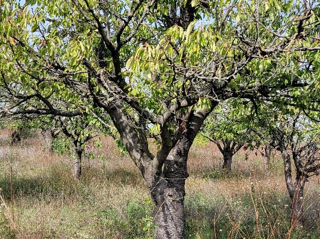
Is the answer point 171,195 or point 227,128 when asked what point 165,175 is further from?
point 227,128

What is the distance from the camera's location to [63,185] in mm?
8938

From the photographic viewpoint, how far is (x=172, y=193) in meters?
4.95

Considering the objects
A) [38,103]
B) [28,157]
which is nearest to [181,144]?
[38,103]

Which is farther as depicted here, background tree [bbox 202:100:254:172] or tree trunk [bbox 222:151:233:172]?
tree trunk [bbox 222:151:233:172]

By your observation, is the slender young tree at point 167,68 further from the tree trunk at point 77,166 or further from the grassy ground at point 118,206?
the tree trunk at point 77,166

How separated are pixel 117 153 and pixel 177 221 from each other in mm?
11849

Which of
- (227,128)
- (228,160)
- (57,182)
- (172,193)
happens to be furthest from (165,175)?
(228,160)

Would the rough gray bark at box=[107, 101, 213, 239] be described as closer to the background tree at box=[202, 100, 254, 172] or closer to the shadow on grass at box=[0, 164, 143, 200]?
the background tree at box=[202, 100, 254, 172]

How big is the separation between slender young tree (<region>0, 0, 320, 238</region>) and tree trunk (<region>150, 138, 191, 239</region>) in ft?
0.05

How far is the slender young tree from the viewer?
347 centimetres

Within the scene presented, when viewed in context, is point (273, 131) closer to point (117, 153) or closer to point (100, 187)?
point (100, 187)

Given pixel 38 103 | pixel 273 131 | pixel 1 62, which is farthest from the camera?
pixel 38 103

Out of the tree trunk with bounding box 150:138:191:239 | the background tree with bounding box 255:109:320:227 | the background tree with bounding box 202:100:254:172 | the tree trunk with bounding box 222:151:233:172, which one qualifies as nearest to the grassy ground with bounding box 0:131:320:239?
the tree trunk with bounding box 150:138:191:239

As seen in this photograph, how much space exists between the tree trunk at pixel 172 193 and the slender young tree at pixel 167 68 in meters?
0.02
